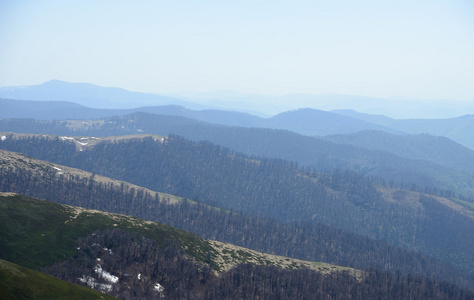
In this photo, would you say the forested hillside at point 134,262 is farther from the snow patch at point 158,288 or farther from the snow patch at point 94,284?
the snow patch at point 158,288

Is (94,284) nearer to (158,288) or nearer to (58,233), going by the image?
(158,288)

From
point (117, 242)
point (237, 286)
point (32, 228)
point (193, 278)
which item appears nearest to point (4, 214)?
point (32, 228)

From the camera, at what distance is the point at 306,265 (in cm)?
19400

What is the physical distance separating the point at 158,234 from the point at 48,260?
4853cm

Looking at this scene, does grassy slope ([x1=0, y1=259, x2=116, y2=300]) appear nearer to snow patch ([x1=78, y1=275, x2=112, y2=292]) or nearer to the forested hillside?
snow patch ([x1=78, y1=275, x2=112, y2=292])

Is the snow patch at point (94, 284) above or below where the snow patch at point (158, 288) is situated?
above

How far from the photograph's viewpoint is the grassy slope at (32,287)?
73938 mm

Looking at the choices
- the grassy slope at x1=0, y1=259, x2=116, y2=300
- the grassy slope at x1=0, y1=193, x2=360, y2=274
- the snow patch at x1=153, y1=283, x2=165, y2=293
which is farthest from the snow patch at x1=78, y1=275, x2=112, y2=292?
the grassy slope at x1=0, y1=259, x2=116, y2=300

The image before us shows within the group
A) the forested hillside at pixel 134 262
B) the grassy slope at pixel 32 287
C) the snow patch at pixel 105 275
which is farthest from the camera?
the snow patch at pixel 105 275

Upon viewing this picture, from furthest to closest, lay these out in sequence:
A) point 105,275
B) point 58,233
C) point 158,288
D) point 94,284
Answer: point 58,233
point 158,288
point 105,275
point 94,284

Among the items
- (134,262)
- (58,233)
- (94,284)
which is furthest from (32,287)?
(58,233)

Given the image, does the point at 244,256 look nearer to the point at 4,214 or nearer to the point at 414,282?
the point at 414,282

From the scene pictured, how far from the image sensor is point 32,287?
78812mm

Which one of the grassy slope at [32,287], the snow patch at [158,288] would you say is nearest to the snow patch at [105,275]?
the snow patch at [158,288]
